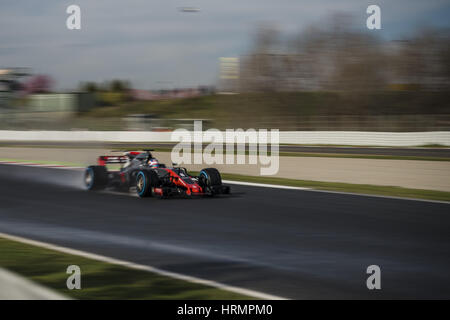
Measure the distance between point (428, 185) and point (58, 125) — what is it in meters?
36.6

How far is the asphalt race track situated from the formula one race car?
26cm

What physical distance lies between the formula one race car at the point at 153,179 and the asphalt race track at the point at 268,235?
0.26 m

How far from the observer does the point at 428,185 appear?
14133 millimetres

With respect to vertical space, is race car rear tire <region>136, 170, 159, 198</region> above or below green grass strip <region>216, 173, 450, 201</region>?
above

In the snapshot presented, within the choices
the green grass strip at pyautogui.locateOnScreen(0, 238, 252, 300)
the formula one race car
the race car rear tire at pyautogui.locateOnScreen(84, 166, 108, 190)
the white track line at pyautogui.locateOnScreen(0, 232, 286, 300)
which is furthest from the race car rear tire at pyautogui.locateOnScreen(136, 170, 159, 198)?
the green grass strip at pyautogui.locateOnScreen(0, 238, 252, 300)

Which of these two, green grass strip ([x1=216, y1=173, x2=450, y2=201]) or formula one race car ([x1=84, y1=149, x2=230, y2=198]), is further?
green grass strip ([x1=216, y1=173, x2=450, y2=201])

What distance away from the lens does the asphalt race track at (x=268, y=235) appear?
5594 mm

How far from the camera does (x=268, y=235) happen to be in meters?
7.71

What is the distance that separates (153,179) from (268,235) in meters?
3.99

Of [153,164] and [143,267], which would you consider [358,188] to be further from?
[143,267]

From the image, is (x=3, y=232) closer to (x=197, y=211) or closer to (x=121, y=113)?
(x=197, y=211)

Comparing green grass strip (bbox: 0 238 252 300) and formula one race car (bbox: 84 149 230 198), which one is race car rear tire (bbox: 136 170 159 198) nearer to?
formula one race car (bbox: 84 149 230 198)

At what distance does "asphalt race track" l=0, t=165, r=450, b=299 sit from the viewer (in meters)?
5.59
